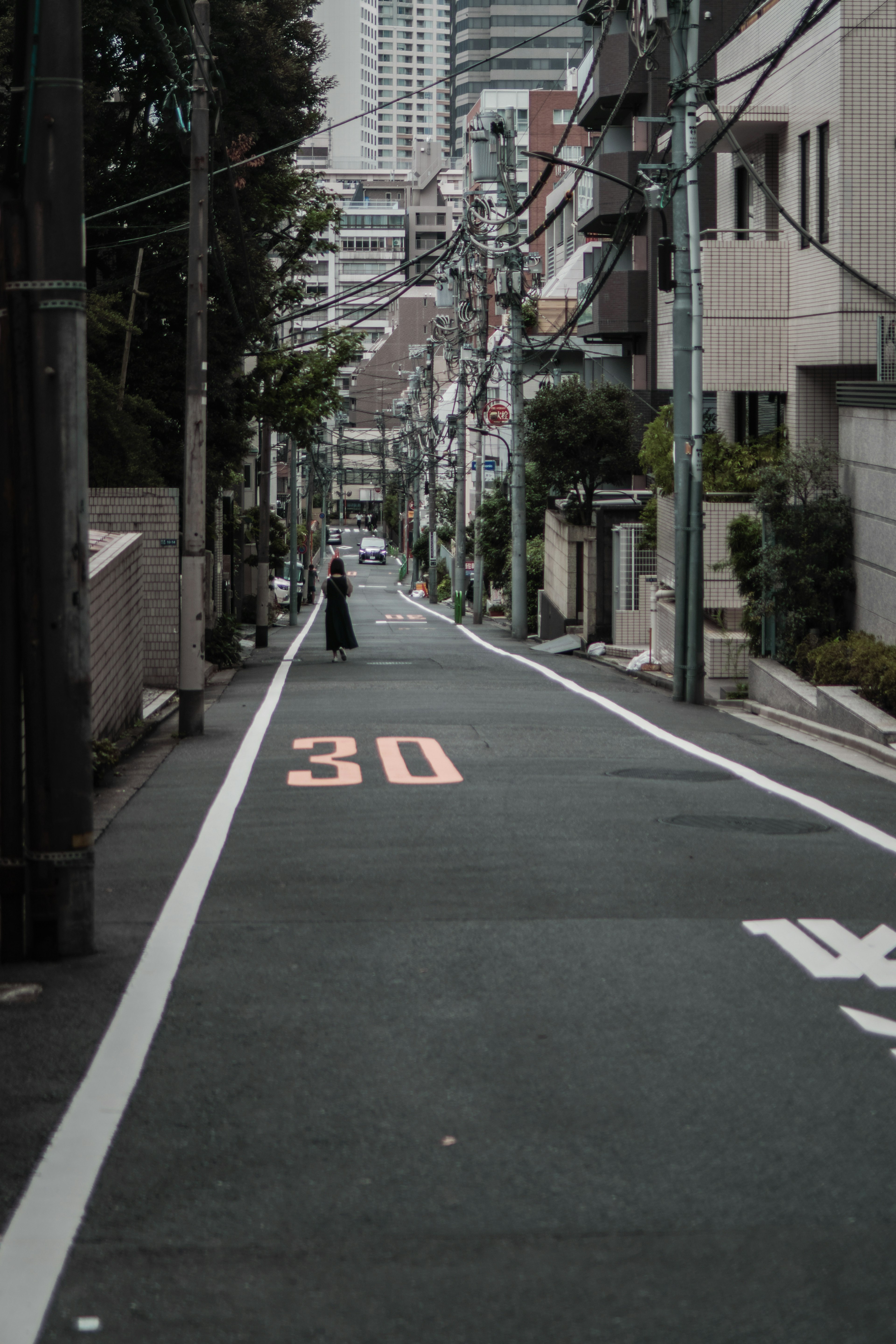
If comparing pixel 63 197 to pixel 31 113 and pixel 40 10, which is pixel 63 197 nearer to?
pixel 31 113

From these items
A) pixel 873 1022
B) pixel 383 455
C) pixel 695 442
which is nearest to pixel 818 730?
pixel 695 442

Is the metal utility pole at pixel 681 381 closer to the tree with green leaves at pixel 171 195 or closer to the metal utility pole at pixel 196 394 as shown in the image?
the metal utility pole at pixel 196 394

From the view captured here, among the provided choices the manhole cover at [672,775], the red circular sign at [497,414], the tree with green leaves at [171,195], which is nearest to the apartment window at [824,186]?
the tree with green leaves at [171,195]

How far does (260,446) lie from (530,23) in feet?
562

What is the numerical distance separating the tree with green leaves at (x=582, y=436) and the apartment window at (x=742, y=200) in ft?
30.7

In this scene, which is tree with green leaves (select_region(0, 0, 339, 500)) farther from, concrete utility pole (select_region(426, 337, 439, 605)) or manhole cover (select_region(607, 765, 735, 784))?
concrete utility pole (select_region(426, 337, 439, 605))

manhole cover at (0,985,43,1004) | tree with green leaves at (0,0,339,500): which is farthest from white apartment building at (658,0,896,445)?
manhole cover at (0,985,43,1004)

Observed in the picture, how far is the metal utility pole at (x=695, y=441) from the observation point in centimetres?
2061

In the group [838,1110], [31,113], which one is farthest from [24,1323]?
[31,113]

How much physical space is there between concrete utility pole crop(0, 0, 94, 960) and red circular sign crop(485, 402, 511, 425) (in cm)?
3875

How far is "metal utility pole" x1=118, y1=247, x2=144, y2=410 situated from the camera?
26.7 metres

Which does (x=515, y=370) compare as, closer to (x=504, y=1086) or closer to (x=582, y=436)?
(x=582, y=436)

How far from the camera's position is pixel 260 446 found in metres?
41.9

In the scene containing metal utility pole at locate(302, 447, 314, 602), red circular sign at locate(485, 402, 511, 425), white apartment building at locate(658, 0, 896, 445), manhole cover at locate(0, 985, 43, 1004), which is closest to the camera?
manhole cover at locate(0, 985, 43, 1004)
